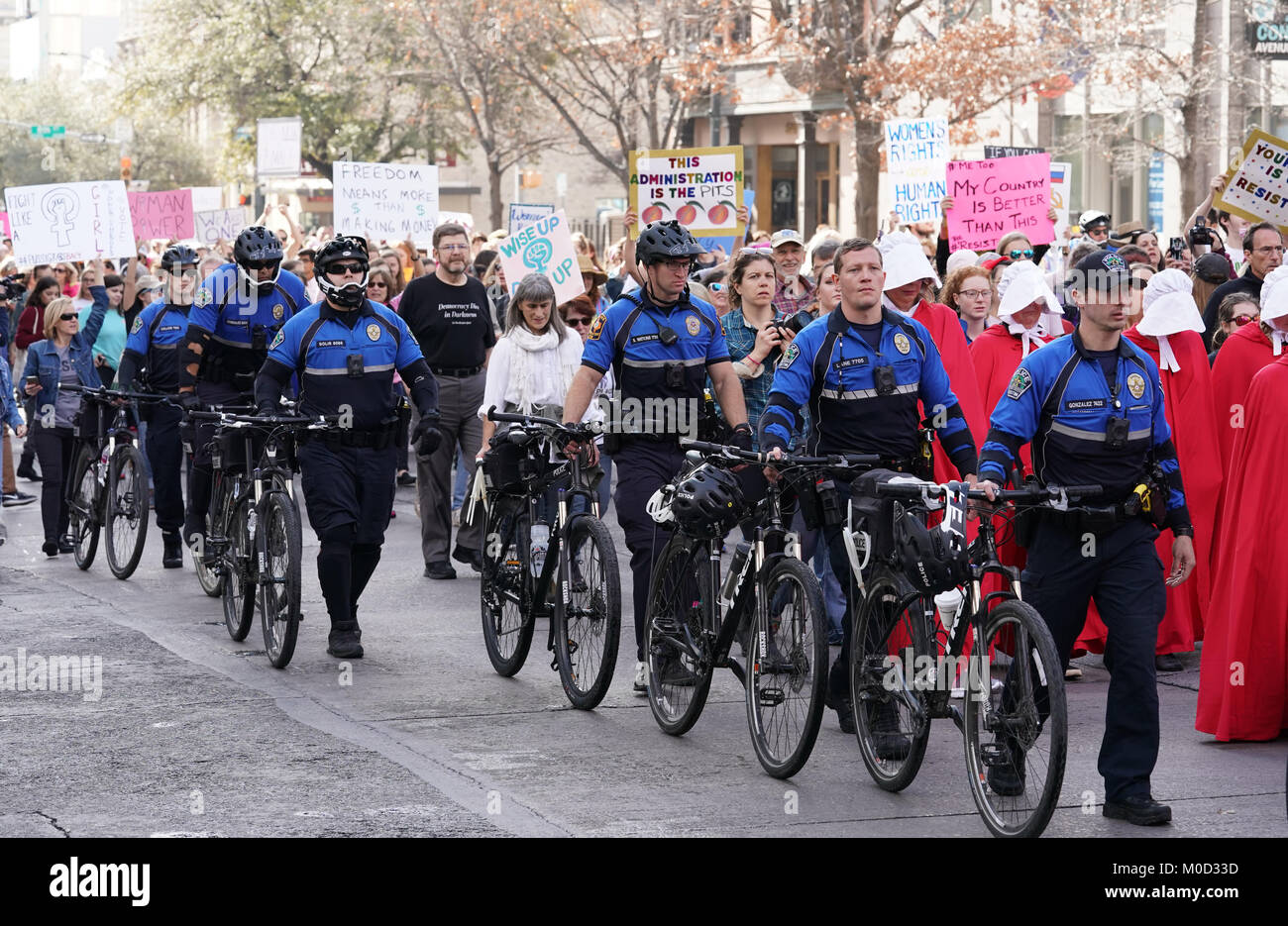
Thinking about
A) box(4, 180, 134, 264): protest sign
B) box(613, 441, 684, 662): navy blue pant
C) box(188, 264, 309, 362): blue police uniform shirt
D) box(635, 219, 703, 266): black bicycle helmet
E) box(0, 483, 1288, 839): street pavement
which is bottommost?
box(0, 483, 1288, 839): street pavement

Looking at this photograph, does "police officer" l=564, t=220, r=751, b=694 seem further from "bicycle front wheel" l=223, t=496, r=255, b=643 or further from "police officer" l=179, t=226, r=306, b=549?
"police officer" l=179, t=226, r=306, b=549

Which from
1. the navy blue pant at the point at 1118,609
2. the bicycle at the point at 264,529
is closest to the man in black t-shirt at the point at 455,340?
the bicycle at the point at 264,529

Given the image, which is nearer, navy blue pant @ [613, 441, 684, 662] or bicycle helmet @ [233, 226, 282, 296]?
navy blue pant @ [613, 441, 684, 662]

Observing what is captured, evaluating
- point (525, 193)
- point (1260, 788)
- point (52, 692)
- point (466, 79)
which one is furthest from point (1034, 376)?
point (525, 193)

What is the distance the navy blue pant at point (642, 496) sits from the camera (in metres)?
8.56

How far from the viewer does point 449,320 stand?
43.9 feet

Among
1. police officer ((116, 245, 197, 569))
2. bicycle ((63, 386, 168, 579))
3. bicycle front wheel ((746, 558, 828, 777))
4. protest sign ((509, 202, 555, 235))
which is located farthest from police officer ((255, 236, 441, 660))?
protest sign ((509, 202, 555, 235))

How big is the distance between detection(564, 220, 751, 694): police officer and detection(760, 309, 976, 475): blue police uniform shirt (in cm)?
78

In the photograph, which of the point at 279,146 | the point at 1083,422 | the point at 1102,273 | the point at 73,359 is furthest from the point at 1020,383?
the point at 279,146

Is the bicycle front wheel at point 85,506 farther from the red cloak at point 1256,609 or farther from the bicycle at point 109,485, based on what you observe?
Answer: the red cloak at point 1256,609

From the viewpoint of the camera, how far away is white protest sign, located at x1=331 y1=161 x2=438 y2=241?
2014cm

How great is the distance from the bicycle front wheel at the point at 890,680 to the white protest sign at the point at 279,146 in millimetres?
23563

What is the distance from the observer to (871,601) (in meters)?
7.15

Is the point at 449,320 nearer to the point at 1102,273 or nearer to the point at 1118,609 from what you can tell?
the point at 1102,273
